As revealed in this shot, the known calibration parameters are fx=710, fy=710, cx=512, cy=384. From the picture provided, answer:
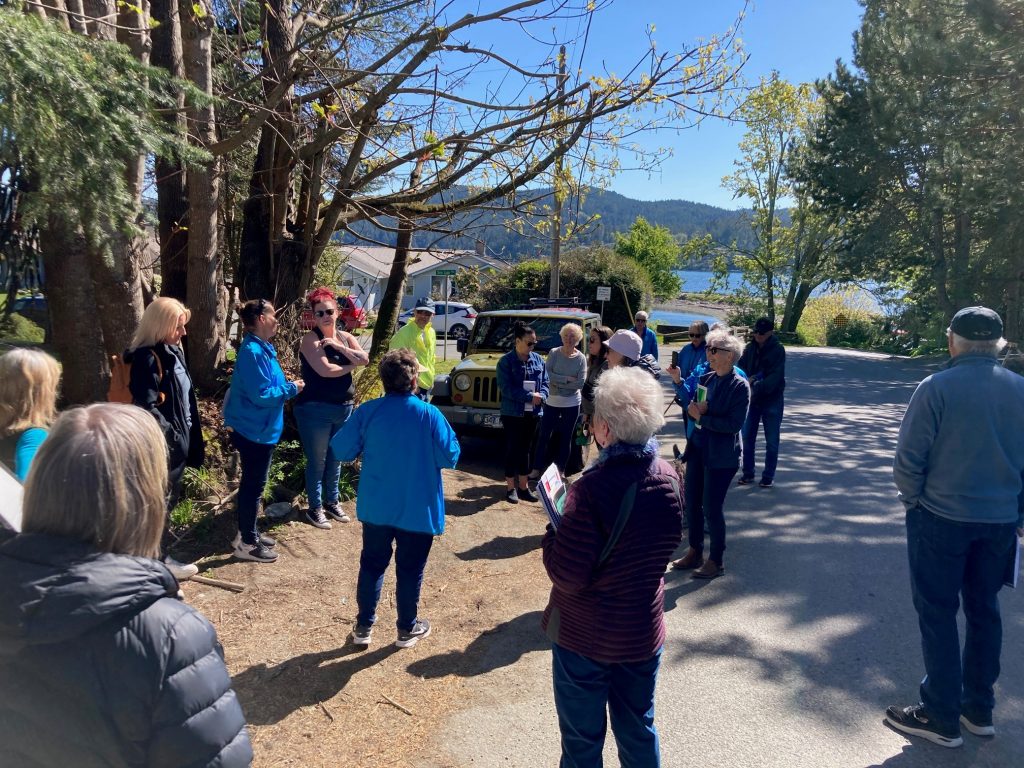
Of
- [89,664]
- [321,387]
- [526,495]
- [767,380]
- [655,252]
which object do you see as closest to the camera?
[89,664]

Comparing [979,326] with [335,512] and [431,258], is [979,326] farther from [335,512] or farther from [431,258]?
[431,258]

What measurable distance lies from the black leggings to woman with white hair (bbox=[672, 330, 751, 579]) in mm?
2046

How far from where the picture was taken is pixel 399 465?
380cm

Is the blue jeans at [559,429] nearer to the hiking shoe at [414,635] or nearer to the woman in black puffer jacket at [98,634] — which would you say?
the hiking shoe at [414,635]

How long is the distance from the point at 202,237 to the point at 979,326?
5.87m

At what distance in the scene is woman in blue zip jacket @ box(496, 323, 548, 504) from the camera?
265 inches

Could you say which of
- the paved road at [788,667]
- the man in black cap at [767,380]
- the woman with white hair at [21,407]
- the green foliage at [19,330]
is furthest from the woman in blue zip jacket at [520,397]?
the green foliage at [19,330]

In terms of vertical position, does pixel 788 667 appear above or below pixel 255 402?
below

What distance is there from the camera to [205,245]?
634 cm

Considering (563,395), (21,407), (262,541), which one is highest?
(21,407)

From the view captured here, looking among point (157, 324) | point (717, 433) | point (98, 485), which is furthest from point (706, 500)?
point (98, 485)

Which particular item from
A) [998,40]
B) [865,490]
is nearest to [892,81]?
[998,40]

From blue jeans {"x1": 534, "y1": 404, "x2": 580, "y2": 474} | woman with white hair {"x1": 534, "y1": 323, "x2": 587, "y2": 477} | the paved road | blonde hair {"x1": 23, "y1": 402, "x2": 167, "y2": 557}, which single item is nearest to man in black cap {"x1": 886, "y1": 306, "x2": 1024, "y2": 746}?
the paved road

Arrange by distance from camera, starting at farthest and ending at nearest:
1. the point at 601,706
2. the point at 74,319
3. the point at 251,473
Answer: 1. the point at 74,319
2. the point at 251,473
3. the point at 601,706
